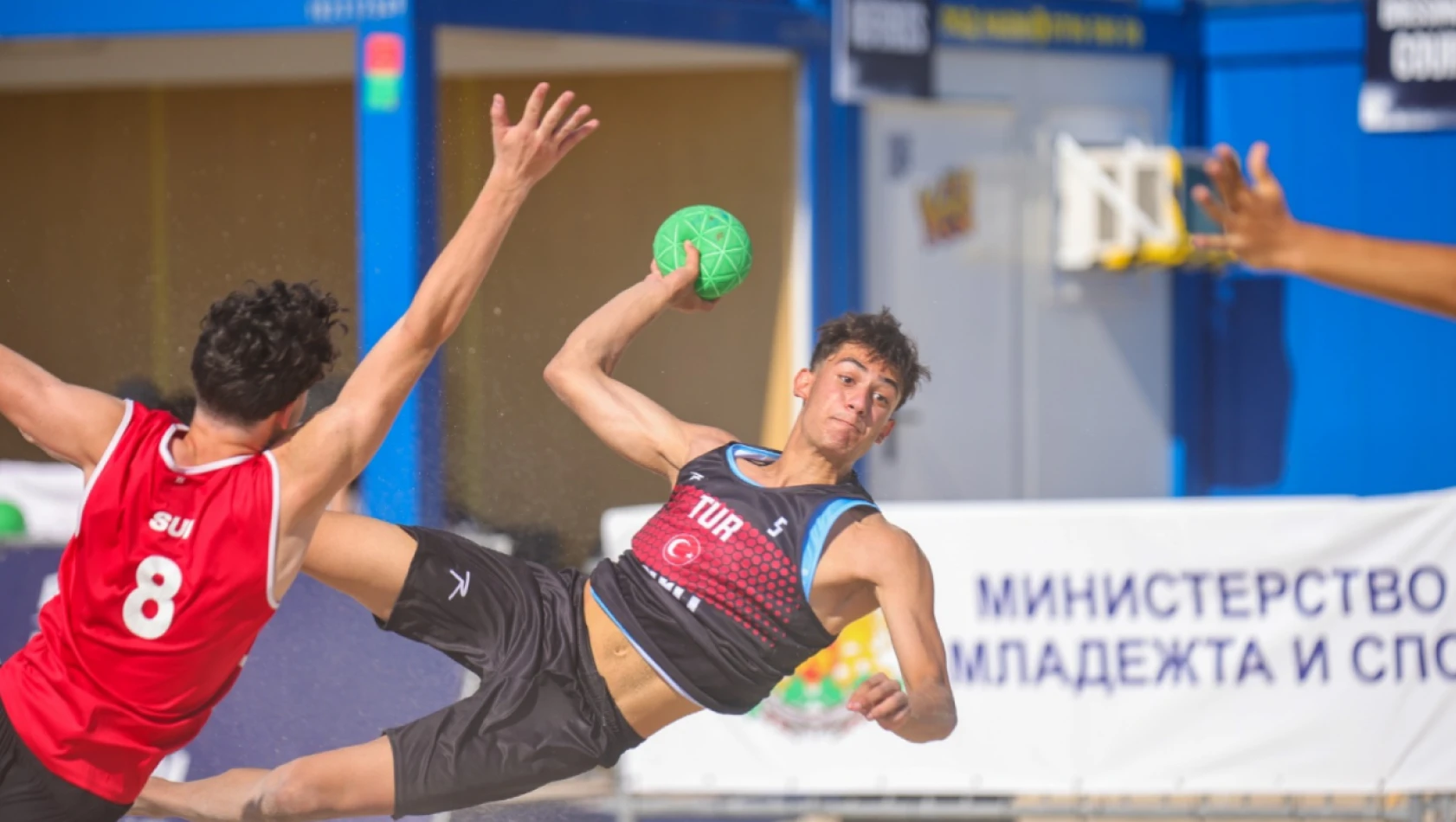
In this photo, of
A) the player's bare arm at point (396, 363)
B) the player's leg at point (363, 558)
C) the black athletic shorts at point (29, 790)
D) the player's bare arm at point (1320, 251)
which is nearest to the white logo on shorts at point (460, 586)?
the player's leg at point (363, 558)

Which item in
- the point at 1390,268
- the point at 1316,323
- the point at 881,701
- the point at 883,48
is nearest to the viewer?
the point at 1390,268

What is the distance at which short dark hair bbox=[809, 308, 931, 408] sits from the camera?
4.39 m

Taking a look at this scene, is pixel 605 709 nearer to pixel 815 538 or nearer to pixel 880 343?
pixel 815 538

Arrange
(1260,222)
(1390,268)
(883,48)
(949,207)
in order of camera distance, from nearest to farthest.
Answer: (1390,268) → (1260,222) → (883,48) → (949,207)

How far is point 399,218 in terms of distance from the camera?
6.80 metres

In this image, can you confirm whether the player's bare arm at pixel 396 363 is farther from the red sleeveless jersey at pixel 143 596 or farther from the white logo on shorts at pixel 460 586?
the white logo on shorts at pixel 460 586

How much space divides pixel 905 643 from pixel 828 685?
2140 mm

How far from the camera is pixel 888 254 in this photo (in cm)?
928

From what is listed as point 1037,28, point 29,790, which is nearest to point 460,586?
point 29,790

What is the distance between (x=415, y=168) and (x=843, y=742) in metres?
2.70

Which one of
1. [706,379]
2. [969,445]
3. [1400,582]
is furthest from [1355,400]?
[1400,582]

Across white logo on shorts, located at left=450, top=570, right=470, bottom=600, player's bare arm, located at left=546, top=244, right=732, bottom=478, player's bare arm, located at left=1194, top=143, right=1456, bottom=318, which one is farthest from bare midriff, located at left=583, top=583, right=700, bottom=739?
player's bare arm, located at left=1194, top=143, right=1456, bottom=318

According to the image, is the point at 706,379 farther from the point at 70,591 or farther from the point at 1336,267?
the point at 1336,267

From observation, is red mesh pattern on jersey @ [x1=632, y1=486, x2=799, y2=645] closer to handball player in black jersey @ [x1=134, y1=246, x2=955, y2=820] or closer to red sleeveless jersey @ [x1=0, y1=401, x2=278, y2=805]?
handball player in black jersey @ [x1=134, y1=246, x2=955, y2=820]
